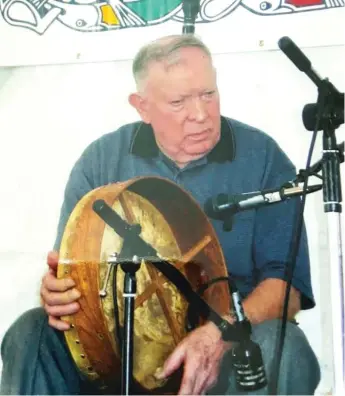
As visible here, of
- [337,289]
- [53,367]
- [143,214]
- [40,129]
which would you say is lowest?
[53,367]

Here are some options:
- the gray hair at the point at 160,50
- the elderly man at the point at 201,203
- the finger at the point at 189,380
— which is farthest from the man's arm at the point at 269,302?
the gray hair at the point at 160,50

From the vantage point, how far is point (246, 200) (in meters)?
0.98

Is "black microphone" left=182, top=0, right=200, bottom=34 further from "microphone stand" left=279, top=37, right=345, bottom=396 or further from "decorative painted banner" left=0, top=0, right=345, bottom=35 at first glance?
"microphone stand" left=279, top=37, right=345, bottom=396

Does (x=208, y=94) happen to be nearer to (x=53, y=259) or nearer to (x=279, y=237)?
(x=279, y=237)

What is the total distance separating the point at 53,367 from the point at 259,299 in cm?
32

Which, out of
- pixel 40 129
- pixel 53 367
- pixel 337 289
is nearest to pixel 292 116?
pixel 337 289

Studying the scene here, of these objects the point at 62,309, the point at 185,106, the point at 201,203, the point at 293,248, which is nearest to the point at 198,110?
the point at 185,106

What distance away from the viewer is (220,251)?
3.17ft

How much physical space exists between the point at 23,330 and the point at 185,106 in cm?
42

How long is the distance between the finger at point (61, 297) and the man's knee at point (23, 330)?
0.02 metres

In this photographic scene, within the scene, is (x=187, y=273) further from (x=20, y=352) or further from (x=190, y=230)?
(x=20, y=352)

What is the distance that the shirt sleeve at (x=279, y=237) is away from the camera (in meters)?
0.96

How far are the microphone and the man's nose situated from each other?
0.39ft

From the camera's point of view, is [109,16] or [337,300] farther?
[109,16]
